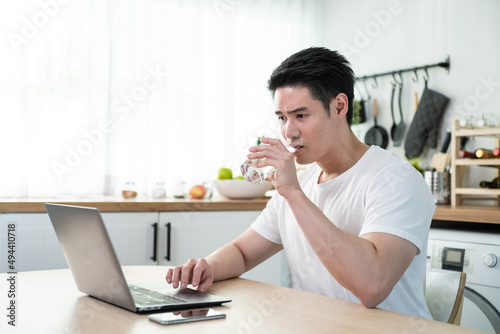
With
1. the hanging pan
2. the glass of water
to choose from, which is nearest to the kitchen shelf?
the hanging pan

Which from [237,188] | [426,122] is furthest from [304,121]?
[426,122]

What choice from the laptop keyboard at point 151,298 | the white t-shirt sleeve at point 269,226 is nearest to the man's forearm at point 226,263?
the white t-shirt sleeve at point 269,226

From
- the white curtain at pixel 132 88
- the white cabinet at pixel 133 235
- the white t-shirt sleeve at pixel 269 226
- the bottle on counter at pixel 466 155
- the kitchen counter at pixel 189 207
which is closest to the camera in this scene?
the white t-shirt sleeve at pixel 269 226

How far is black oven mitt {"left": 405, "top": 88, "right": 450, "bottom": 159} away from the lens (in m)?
3.12

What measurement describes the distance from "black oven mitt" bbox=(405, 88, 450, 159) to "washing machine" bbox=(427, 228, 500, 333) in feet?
2.87

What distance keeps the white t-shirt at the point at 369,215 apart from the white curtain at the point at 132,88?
160cm

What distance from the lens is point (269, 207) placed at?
1792 mm

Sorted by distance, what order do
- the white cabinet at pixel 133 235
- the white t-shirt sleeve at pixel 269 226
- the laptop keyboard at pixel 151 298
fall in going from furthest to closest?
the white cabinet at pixel 133 235 < the white t-shirt sleeve at pixel 269 226 < the laptop keyboard at pixel 151 298

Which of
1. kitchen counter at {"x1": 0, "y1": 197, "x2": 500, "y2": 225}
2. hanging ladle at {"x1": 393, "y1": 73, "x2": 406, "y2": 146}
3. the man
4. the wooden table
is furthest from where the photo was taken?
hanging ladle at {"x1": 393, "y1": 73, "x2": 406, "y2": 146}

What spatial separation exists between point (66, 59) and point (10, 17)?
0.34 meters

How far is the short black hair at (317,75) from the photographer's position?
1590 millimetres

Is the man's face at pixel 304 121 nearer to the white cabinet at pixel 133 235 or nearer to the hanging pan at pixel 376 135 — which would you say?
the white cabinet at pixel 133 235

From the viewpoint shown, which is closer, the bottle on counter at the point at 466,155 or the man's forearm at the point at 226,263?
the man's forearm at the point at 226,263

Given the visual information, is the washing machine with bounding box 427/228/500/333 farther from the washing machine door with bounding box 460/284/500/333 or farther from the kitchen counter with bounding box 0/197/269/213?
the kitchen counter with bounding box 0/197/269/213
